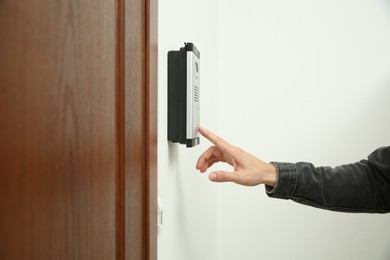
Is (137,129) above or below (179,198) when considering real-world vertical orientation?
above

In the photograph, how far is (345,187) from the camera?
0.83 metres

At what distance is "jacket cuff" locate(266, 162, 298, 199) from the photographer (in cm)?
79

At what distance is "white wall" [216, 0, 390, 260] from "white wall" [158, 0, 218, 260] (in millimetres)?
103

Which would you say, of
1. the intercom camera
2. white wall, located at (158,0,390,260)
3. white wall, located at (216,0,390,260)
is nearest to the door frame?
the intercom camera

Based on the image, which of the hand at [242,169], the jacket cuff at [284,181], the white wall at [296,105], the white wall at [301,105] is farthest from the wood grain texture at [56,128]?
the white wall at [301,105]

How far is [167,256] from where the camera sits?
70 cm

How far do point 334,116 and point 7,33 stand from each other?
1.36m

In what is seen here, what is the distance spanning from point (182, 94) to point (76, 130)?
0.35 metres

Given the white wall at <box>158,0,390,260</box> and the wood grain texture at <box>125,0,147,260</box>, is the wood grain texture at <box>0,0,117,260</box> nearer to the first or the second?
the wood grain texture at <box>125,0,147,260</box>

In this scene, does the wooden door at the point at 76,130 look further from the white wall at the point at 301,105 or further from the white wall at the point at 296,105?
the white wall at the point at 301,105

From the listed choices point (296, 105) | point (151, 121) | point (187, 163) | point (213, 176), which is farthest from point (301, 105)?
point (151, 121)

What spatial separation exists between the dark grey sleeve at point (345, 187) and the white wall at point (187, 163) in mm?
240

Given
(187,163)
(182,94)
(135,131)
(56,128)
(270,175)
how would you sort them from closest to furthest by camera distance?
(56,128) < (135,131) < (182,94) < (270,175) < (187,163)

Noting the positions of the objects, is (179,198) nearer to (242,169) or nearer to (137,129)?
(242,169)
